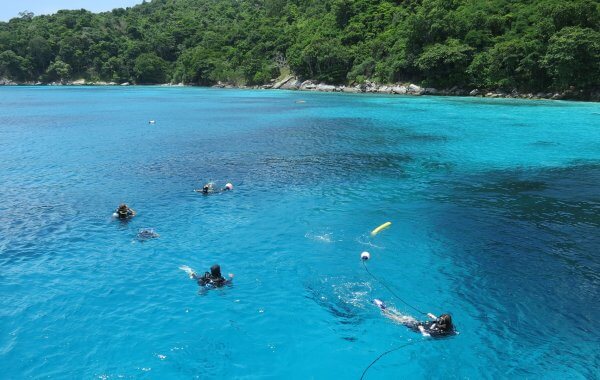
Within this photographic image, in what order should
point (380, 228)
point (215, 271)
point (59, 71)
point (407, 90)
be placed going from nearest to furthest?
point (215, 271), point (380, 228), point (407, 90), point (59, 71)

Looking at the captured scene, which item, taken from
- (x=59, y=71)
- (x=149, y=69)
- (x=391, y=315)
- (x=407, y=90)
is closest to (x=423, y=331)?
(x=391, y=315)

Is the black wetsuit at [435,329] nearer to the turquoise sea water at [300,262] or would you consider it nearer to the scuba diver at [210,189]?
the turquoise sea water at [300,262]

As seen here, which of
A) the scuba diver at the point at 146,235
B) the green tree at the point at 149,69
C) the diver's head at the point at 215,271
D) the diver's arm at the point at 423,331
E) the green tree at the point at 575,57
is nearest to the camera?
the diver's arm at the point at 423,331

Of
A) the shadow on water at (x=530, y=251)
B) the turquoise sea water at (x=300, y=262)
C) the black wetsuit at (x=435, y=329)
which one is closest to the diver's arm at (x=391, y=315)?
A: the turquoise sea water at (x=300, y=262)

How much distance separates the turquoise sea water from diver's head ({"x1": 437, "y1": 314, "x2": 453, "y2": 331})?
389mm

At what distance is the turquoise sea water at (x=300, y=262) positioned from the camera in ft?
40.8

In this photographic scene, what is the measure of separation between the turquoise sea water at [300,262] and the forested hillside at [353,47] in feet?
152

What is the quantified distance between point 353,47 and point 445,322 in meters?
117

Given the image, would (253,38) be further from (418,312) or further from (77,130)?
(418,312)

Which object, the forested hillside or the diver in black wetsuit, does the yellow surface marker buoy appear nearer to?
the diver in black wetsuit

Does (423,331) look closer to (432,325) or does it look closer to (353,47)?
(432,325)

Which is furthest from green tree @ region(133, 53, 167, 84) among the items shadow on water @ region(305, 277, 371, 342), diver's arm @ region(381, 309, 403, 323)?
diver's arm @ region(381, 309, 403, 323)

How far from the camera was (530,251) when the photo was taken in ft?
61.0

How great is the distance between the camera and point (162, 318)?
14188mm
